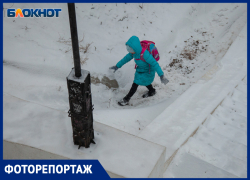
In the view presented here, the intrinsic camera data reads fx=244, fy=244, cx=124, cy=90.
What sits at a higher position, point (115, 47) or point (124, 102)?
point (115, 47)

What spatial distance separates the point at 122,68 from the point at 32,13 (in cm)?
227

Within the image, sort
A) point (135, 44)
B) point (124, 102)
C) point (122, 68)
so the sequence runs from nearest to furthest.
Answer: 1. point (135, 44)
2. point (124, 102)
3. point (122, 68)

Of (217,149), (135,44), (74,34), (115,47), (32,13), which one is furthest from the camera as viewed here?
(115,47)

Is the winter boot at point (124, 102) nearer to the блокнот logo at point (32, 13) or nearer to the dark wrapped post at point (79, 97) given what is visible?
the dark wrapped post at point (79, 97)

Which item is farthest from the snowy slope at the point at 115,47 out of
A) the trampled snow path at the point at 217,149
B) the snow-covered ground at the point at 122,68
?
the trampled snow path at the point at 217,149

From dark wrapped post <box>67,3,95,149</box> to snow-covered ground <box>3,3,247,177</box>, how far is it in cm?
18

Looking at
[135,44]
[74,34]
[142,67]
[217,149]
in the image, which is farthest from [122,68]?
[74,34]

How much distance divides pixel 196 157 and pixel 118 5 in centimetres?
443

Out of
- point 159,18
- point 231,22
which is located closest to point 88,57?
point 159,18

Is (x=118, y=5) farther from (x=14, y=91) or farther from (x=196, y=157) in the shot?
(x=196, y=157)

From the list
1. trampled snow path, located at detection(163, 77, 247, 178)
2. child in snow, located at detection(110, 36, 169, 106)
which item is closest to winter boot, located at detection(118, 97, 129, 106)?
child in snow, located at detection(110, 36, 169, 106)

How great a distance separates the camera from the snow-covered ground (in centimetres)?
262

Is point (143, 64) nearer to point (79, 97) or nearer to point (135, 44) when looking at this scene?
point (135, 44)

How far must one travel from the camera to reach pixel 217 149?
2992mm
